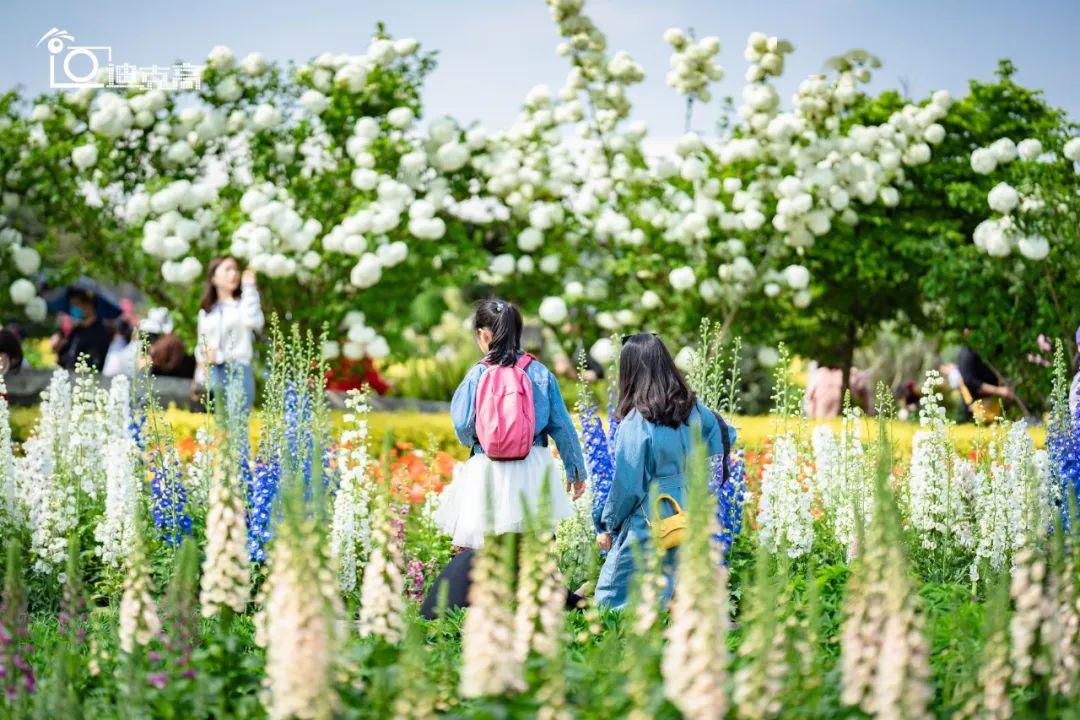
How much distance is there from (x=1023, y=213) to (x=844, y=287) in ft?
5.98

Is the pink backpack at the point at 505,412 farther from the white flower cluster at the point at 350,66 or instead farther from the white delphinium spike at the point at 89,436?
the white flower cluster at the point at 350,66

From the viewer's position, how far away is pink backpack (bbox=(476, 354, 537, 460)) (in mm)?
4363

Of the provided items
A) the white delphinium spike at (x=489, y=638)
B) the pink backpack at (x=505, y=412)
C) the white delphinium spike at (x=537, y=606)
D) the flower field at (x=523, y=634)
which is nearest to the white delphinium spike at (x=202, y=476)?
the flower field at (x=523, y=634)

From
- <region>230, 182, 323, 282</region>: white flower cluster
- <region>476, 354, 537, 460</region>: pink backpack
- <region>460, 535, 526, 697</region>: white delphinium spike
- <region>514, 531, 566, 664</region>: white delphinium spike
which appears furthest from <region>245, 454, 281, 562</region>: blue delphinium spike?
<region>230, 182, 323, 282</region>: white flower cluster

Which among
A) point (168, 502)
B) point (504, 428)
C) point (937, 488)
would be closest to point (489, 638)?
point (504, 428)

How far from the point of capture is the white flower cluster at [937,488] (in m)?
4.80

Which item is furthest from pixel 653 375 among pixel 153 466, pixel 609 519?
pixel 153 466

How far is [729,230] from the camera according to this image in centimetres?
1002

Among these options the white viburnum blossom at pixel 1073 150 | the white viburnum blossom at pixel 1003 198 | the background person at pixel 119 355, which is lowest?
the background person at pixel 119 355

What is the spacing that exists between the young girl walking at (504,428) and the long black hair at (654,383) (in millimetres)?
493

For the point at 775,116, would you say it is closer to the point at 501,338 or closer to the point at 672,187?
the point at 672,187

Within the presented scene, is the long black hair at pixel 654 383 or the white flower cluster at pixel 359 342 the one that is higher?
the white flower cluster at pixel 359 342

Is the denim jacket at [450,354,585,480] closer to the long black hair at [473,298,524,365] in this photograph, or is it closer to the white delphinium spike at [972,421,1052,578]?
the long black hair at [473,298,524,365]

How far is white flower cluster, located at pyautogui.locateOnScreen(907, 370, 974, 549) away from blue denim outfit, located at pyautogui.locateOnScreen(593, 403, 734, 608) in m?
1.18
